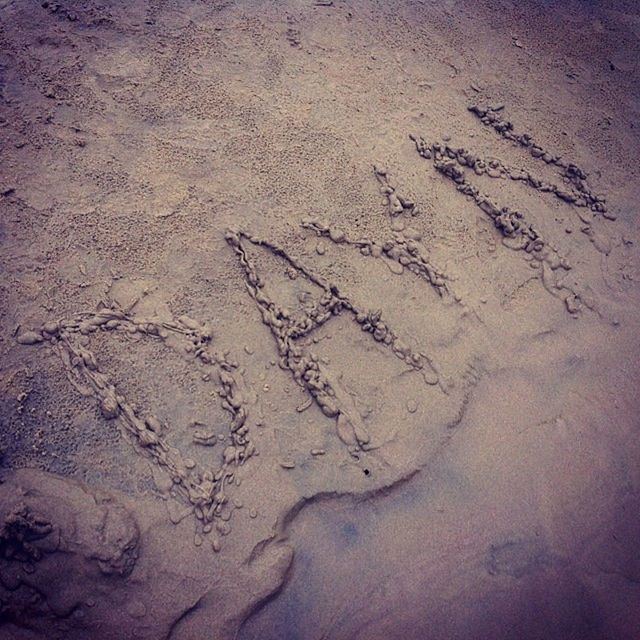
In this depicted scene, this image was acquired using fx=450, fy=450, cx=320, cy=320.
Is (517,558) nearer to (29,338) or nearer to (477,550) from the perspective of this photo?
(477,550)

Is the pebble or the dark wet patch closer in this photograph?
the dark wet patch

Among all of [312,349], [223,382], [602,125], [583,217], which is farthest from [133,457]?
[602,125]

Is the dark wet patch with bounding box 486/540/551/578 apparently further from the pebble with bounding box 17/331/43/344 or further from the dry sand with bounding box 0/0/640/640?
the pebble with bounding box 17/331/43/344

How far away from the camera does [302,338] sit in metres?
2.92

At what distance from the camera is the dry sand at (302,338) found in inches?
91.5

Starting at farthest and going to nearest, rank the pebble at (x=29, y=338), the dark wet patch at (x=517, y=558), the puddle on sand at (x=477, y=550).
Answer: the pebble at (x=29, y=338)
the dark wet patch at (x=517, y=558)
the puddle on sand at (x=477, y=550)

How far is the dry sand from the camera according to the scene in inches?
91.5

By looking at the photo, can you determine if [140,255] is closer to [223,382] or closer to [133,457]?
[223,382]

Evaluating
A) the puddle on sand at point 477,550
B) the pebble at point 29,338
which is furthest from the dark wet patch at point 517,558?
the pebble at point 29,338

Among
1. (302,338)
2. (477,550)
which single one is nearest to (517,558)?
(477,550)

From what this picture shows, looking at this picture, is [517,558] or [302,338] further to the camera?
[302,338]

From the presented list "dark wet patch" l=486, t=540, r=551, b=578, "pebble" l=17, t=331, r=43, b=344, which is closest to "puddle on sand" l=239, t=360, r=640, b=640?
"dark wet patch" l=486, t=540, r=551, b=578

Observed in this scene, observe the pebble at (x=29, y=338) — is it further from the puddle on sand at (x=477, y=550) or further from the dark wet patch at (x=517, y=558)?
the dark wet patch at (x=517, y=558)

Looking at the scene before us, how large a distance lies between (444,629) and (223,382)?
5.78 feet
